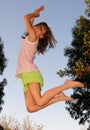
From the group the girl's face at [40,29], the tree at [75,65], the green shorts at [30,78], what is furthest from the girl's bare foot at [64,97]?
the tree at [75,65]

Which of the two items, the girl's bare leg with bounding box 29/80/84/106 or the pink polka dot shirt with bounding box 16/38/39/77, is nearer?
the girl's bare leg with bounding box 29/80/84/106

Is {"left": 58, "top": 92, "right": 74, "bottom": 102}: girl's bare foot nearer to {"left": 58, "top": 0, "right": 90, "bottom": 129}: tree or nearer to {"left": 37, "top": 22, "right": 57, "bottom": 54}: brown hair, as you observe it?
{"left": 37, "top": 22, "right": 57, "bottom": 54}: brown hair

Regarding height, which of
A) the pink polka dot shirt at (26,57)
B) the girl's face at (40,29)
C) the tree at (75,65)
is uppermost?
the girl's face at (40,29)

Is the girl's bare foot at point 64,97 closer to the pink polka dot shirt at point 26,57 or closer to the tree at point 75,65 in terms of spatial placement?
the pink polka dot shirt at point 26,57

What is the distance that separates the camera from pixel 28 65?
8047 mm

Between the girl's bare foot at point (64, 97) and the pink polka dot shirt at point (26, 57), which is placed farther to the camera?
the girl's bare foot at point (64, 97)

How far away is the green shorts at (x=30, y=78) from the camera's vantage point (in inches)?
311

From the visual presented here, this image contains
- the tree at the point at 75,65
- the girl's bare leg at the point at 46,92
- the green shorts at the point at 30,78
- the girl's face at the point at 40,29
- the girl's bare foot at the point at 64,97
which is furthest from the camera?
the tree at the point at 75,65

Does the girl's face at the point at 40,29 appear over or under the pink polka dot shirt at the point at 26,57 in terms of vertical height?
over

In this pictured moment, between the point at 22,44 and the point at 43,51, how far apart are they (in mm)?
567

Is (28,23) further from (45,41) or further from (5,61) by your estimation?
(5,61)

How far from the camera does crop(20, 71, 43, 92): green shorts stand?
7.89 m

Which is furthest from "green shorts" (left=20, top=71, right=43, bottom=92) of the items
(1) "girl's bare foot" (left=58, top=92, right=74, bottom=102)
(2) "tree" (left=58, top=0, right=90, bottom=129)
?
(2) "tree" (left=58, top=0, right=90, bottom=129)

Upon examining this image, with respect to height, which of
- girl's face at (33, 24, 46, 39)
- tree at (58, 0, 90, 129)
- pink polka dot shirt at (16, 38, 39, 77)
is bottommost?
tree at (58, 0, 90, 129)
